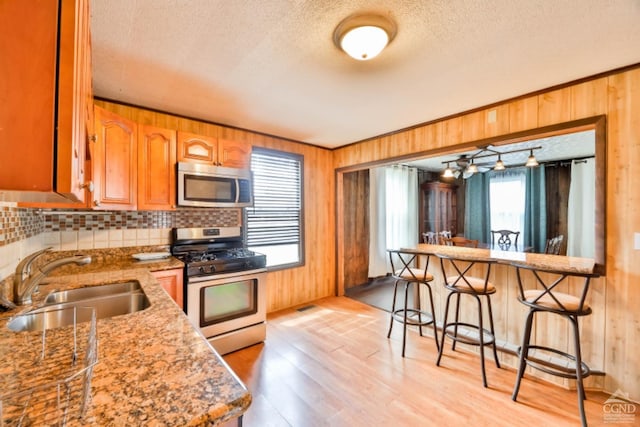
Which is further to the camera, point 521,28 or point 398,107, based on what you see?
point 398,107

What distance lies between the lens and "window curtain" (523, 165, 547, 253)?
207 inches

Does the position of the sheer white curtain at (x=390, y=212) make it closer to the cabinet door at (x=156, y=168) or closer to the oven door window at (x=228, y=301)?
the oven door window at (x=228, y=301)

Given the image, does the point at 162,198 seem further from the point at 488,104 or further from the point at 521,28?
the point at 488,104

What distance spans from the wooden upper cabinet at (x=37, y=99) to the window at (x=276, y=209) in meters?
2.85

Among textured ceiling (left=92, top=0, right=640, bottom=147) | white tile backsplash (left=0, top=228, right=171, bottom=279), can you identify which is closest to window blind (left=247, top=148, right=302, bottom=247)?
textured ceiling (left=92, top=0, right=640, bottom=147)

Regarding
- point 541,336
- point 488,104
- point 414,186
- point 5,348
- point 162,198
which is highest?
point 488,104

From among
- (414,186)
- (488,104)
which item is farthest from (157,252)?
(414,186)

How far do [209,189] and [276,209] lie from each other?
1.16 meters

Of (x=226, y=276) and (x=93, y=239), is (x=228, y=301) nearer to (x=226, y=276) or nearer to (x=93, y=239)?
(x=226, y=276)

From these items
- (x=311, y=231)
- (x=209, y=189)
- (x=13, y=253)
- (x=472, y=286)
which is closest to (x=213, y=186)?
(x=209, y=189)

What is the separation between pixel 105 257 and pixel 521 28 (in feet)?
11.7

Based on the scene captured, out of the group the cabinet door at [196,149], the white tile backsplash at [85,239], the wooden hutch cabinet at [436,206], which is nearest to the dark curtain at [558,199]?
the wooden hutch cabinet at [436,206]

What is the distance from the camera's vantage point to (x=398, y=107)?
2.69m

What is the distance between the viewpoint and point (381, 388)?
6.72ft
